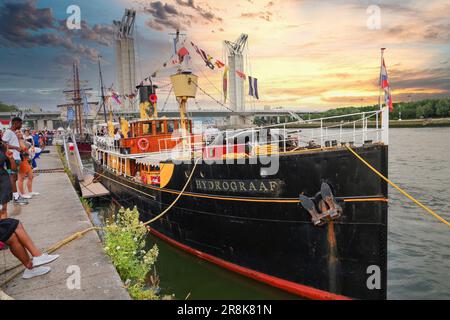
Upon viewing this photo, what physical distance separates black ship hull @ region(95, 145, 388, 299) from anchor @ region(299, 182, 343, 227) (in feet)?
0.63

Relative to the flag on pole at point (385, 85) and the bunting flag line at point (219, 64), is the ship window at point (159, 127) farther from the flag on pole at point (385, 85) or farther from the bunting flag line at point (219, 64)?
the flag on pole at point (385, 85)

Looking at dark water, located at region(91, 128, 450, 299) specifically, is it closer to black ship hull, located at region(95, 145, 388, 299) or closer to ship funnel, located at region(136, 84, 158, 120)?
black ship hull, located at region(95, 145, 388, 299)

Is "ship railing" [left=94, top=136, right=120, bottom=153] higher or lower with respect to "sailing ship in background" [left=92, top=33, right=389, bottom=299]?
higher

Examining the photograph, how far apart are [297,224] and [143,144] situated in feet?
31.7

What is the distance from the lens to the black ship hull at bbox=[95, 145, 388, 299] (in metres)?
7.20

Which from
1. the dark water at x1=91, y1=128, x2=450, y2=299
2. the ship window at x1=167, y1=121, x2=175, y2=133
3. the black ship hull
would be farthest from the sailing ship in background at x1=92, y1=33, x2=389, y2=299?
the ship window at x1=167, y1=121, x2=175, y2=133

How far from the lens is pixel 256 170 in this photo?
27.1ft

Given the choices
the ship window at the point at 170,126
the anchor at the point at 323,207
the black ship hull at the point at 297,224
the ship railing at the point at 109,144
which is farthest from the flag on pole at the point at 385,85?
the ship railing at the point at 109,144

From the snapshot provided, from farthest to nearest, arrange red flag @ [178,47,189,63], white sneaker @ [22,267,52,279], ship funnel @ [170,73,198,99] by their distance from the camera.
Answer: red flag @ [178,47,189,63]
ship funnel @ [170,73,198,99]
white sneaker @ [22,267,52,279]

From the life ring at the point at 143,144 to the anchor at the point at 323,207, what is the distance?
962 centimetres

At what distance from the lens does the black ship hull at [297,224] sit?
7.20 metres

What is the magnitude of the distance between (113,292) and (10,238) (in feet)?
5.73
